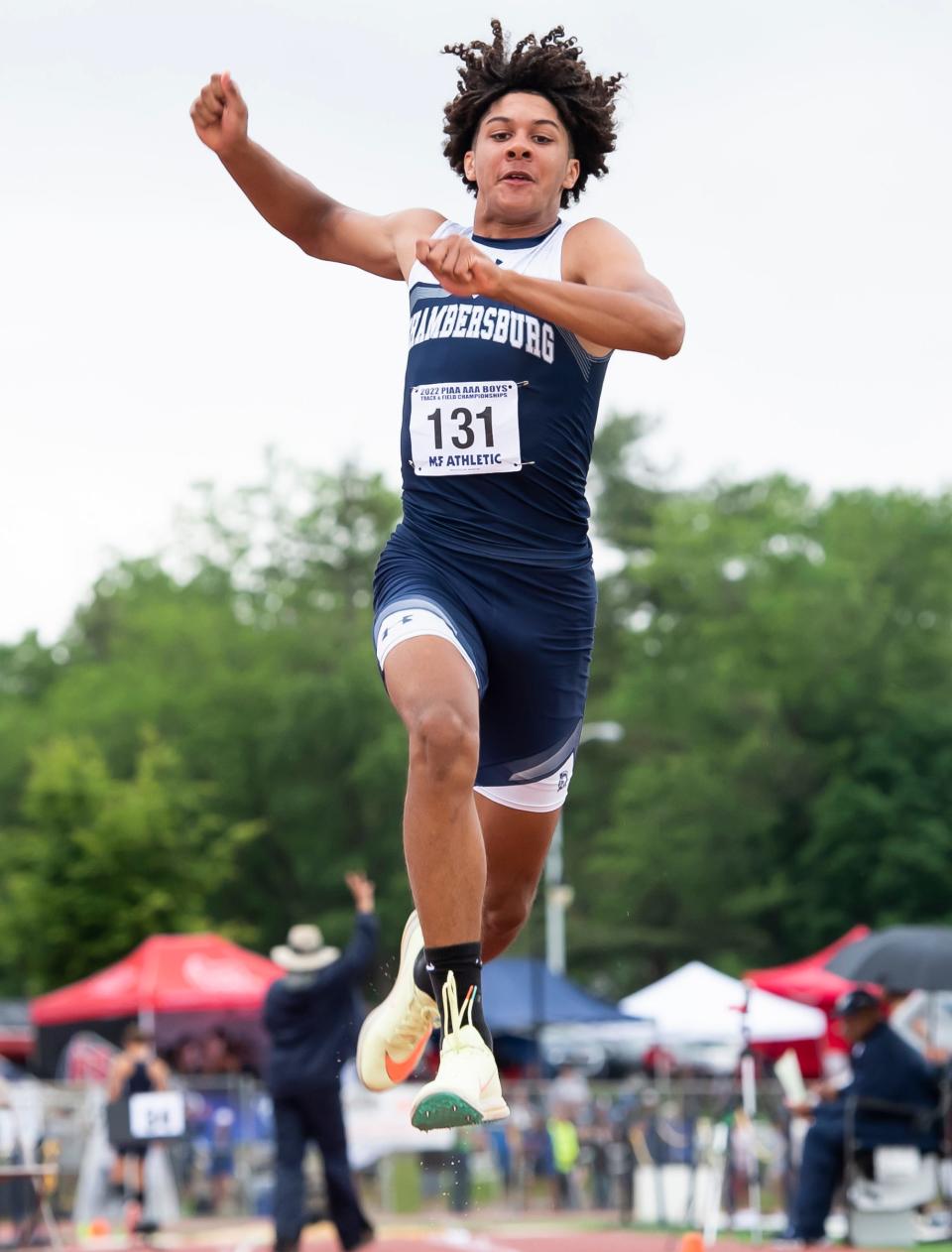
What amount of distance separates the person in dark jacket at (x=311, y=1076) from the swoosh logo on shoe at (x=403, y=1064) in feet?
22.1

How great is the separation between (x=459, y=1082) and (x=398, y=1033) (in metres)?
1.17

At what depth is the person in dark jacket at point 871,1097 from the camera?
1354cm

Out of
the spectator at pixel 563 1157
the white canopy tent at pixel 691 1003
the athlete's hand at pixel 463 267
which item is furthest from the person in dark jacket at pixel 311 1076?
the spectator at pixel 563 1157

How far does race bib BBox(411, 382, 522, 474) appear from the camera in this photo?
518 centimetres

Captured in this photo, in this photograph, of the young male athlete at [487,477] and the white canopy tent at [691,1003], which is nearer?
the young male athlete at [487,477]

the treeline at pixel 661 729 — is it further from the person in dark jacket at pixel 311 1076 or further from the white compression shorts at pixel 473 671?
the white compression shorts at pixel 473 671

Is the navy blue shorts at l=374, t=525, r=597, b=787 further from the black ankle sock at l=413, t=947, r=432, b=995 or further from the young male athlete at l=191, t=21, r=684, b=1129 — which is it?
the black ankle sock at l=413, t=947, r=432, b=995

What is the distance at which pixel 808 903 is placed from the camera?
174 feet

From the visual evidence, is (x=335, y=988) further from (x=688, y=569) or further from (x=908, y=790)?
(x=688, y=569)

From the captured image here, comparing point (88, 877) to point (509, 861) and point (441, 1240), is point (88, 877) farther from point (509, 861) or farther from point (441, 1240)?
point (509, 861)

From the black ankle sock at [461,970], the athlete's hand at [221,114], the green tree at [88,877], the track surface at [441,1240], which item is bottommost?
the track surface at [441,1240]

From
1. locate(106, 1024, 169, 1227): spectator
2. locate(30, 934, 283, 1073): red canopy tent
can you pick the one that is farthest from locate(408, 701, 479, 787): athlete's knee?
locate(30, 934, 283, 1073): red canopy tent

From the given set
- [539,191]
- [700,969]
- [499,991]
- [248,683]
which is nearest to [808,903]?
[248,683]

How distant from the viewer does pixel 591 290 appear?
192 inches
